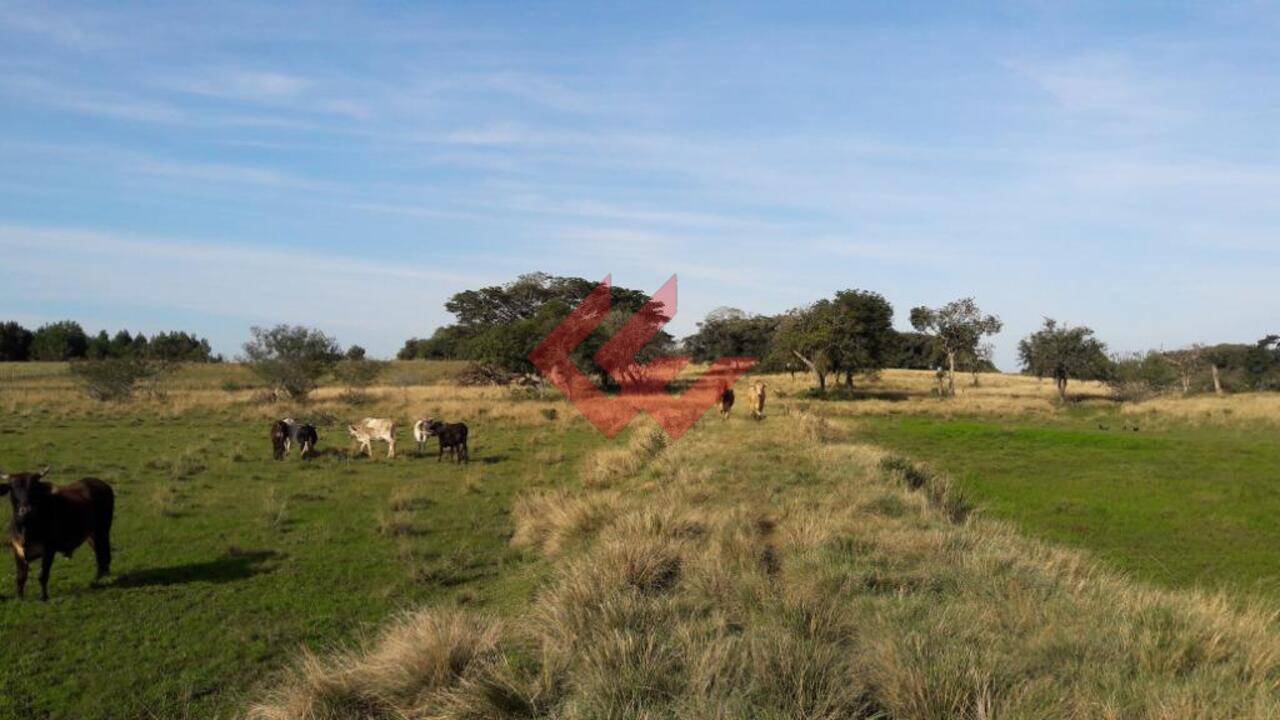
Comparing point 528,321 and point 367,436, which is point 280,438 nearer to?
point 367,436

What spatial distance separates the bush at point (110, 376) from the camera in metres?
41.5

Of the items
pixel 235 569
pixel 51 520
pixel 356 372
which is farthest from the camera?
pixel 356 372

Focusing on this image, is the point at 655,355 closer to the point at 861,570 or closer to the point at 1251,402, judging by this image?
the point at 1251,402

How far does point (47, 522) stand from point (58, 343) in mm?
101489

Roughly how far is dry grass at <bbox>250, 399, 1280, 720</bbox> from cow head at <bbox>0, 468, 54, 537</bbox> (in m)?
4.33

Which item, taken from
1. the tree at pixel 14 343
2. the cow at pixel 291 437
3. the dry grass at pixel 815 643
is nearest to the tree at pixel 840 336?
the cow at pixel 291 437

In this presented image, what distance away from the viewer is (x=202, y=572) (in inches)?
394

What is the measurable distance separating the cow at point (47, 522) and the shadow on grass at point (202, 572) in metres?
0.37

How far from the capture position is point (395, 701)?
198 inches

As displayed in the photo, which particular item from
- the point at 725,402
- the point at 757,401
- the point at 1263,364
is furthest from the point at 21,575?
the point at 1263,364

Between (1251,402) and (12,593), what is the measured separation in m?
49.3

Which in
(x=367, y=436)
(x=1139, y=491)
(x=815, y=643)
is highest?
(x=367, y=436)

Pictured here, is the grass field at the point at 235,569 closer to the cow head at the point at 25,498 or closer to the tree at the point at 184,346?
the cow head at the point at 25,498

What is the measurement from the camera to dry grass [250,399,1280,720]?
14.8ft
